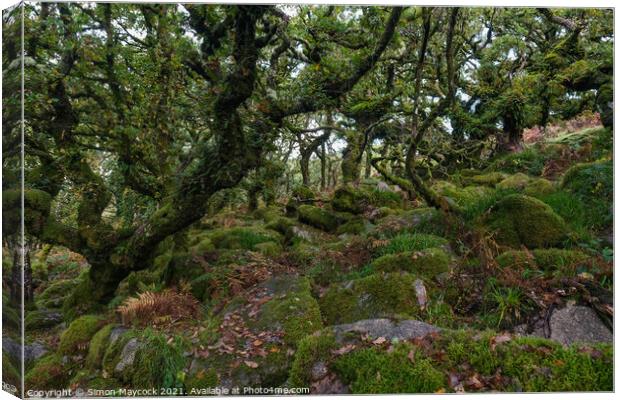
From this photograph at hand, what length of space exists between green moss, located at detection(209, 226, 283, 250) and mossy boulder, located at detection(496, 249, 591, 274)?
4056 millimetres

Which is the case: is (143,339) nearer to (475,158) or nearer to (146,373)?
(146,373)

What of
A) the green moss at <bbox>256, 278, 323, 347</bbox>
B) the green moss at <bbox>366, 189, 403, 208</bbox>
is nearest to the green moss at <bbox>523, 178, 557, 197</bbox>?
the green moss at <bbox>366, 189, 403, 208</bbox>

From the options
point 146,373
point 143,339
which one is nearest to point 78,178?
point 143,339

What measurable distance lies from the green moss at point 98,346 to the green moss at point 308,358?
2.41 meters

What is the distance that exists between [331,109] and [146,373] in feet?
15.1

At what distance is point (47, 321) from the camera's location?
5246 mm

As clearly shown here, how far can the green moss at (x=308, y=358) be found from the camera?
402cm

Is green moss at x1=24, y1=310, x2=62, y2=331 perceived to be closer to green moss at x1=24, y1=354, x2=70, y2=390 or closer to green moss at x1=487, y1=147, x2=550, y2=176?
green moss at x1=24, y1=354, x2=70, y2=390

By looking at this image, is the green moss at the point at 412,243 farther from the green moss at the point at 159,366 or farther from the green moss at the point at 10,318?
the green moss at the point at 10,318

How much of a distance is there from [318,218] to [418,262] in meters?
3.07

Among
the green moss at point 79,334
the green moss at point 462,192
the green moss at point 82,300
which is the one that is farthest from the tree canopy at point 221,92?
the green moss at point 79,334

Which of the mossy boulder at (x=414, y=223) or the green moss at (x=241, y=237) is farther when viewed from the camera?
the green moss at (x=241, y=237)

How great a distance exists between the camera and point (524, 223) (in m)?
5.76

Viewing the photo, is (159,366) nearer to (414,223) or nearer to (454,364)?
(454,364)
